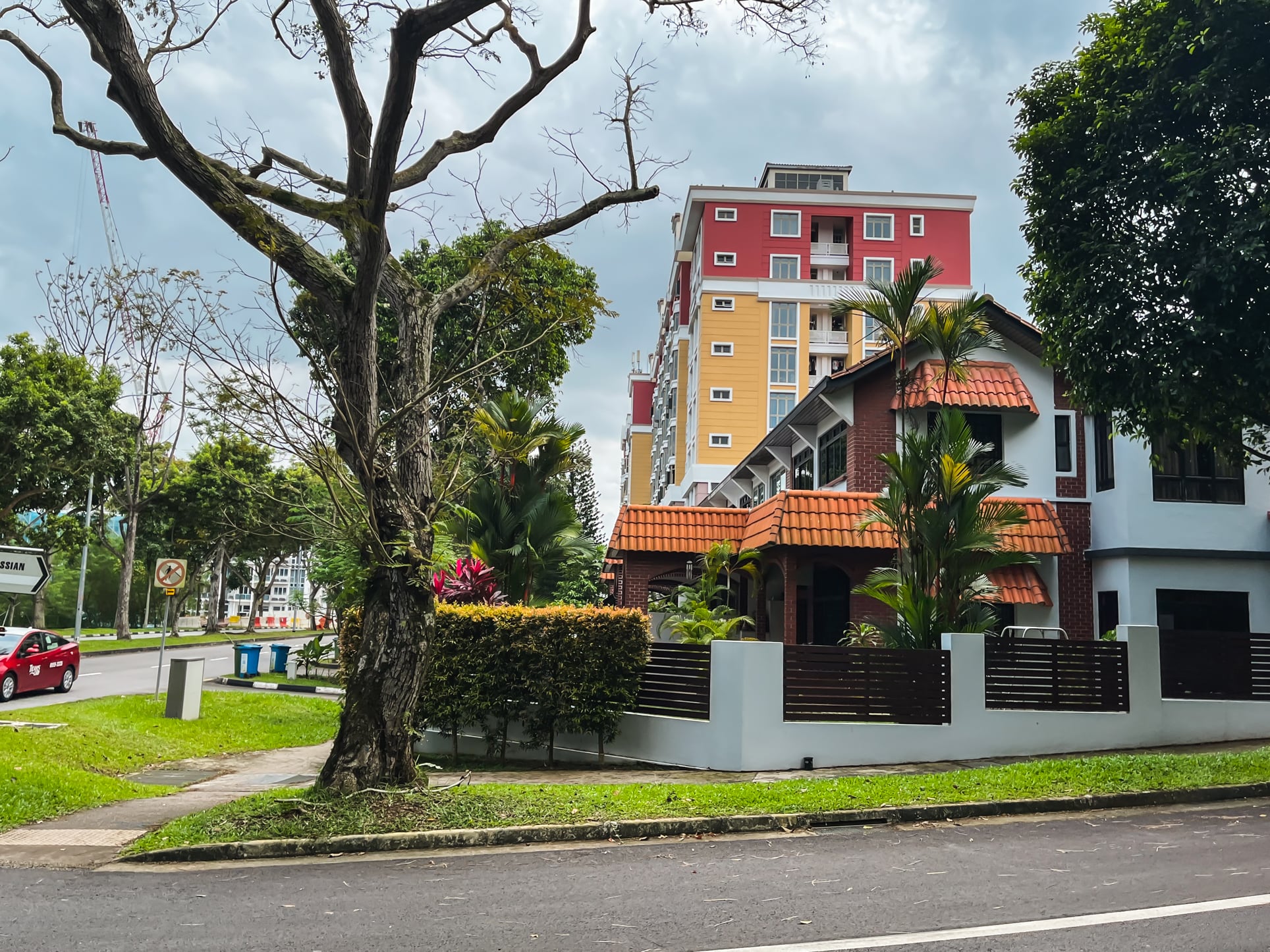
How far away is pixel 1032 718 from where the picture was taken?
13.2 meters

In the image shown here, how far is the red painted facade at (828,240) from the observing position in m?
48.7

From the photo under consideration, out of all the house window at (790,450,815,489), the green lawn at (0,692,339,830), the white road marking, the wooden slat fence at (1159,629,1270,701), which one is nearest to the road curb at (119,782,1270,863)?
the green lawn at (0,692,339,830)

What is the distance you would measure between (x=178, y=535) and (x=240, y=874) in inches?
1722

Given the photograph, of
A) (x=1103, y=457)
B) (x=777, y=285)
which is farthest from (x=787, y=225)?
(x=1103, y=457)

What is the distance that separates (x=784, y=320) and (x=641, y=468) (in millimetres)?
31752

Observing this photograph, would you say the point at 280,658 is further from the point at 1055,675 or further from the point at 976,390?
the point at 1055,675

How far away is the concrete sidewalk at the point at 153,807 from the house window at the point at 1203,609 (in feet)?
47.8

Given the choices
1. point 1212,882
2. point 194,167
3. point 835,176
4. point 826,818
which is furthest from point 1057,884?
point 835,176

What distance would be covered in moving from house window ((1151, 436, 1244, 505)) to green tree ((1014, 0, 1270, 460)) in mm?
4685

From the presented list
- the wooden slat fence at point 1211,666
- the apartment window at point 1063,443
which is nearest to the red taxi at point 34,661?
the wooden slat fence at point 1211,666

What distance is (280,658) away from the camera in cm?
2930

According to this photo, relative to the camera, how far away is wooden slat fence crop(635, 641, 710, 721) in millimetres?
12578

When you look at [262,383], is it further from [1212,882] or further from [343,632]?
[1212,882]

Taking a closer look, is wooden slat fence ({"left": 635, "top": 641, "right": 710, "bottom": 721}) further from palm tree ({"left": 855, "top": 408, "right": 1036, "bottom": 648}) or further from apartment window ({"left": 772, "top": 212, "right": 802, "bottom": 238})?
apartment window ({"left": 772, "top": 212, "right": 802, "bottom": 238})
